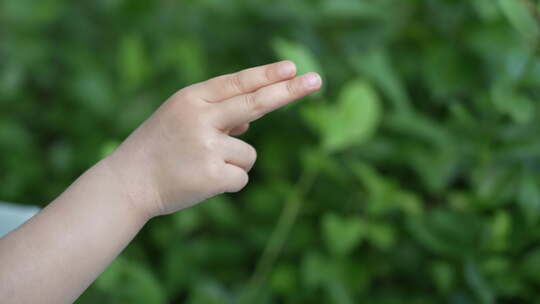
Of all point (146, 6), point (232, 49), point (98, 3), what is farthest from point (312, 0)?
point (98, 3)

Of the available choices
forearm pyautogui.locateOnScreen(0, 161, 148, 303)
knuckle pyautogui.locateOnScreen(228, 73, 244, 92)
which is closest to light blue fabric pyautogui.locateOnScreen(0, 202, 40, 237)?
forearm pyautogui.locateOnScreen(0, 161, 148, 303)

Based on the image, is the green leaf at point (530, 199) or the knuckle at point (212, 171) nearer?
the knuckle at point (212, 171)

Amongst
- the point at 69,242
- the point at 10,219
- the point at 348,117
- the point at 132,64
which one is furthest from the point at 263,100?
the point at 132,64

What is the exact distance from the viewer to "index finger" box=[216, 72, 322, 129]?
1.19ft

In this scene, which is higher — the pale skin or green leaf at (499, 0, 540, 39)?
green leaf at (499, 0, 540, 39)

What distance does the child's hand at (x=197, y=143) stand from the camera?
1.24 ft

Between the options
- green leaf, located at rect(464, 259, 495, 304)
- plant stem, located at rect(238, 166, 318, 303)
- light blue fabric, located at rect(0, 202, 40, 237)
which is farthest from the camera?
plant stem, located at rect(238, 166, 318, 303)

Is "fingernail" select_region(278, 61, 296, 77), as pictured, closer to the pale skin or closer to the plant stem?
the pale skin

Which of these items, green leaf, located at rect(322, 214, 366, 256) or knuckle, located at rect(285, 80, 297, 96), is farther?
green leaf, located at rect(322, 214, 366, 256)

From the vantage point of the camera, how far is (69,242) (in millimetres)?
367

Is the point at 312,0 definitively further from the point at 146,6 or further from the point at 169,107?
the point at 169,107

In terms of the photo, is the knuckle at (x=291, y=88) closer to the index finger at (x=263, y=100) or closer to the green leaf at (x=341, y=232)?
the index finger at (x=263, y=100)

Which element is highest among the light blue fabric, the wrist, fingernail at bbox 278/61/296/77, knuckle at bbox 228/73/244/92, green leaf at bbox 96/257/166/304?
fingernail at bbox 278/61/296/77

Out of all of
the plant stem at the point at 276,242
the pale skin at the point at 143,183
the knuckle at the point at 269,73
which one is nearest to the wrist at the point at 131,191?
the pale skin at the point at 143,183
